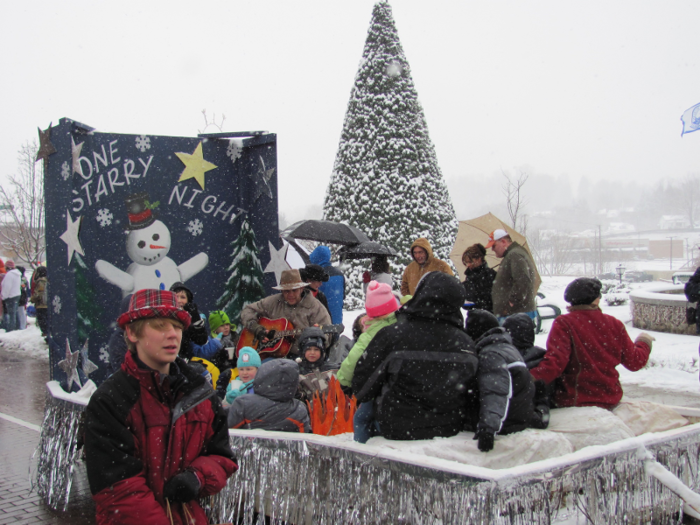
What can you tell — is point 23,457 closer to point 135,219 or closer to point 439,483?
point 135,219

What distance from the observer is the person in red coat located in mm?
3953

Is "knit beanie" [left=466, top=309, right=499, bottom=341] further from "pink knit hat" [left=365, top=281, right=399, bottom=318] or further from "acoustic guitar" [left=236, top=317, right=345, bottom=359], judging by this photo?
"acoustic guitar" [left=236, top=317, right=345, bottom=359]

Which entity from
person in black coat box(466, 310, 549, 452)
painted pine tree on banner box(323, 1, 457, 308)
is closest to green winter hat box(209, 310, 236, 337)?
person in black coat box(466, 310, 549, 452)

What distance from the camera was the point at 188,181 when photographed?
6.20m

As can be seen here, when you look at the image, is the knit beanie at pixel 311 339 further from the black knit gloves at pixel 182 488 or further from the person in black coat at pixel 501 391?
the black knit gloves at pixel 182 488

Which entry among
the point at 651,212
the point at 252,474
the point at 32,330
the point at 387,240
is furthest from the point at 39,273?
the point at 651,212

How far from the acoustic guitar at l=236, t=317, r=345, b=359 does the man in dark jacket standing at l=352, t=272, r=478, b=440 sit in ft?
6.70

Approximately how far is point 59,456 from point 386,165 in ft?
39.3

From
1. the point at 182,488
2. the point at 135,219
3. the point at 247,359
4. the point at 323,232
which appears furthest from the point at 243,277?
the point at 182,488

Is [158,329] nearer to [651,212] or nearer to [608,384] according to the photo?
[608,384]

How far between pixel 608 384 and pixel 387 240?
11311 mm

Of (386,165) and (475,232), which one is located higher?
(386,165)

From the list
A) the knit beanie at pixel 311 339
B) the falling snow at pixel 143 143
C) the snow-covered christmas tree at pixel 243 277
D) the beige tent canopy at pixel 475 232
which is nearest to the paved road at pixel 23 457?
the knit beanie at pixel 311 339

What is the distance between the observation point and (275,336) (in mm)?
5324
